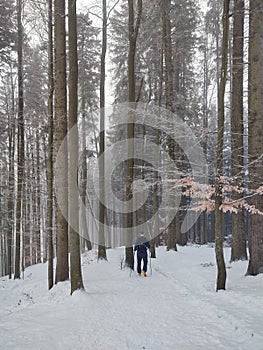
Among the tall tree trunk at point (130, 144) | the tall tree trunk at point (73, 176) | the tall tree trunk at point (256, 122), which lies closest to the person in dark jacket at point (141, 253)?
the tall tree trunk at point (130, 144)

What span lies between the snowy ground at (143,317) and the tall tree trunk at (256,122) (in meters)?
0.78

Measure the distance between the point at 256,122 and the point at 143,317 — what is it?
6.56 meters

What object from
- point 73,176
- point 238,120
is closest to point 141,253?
point 73,176

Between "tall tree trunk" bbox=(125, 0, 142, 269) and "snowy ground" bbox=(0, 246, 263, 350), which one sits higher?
"tall tree trunk" bbox=(125, 0, 142, 269)

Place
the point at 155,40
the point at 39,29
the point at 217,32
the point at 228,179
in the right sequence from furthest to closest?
the point at 217,32, the point at 155,40, the point at 39,29, the point at 228,179

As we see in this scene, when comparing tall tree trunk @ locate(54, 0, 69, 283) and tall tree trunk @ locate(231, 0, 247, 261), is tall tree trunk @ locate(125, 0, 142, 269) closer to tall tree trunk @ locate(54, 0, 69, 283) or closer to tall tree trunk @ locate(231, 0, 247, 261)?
tall tree trunk @ locate(54, 0, 69, 283)

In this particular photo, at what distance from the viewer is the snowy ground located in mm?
4895

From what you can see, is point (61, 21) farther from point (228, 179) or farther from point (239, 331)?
point (239, 331)

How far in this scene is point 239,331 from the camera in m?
5.32

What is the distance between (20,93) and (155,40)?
716 centimetres

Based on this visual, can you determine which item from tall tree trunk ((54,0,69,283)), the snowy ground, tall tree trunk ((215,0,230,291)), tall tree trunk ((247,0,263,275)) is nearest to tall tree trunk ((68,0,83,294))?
the snowy ground

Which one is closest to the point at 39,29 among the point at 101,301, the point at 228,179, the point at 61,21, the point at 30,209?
the point at 61,21

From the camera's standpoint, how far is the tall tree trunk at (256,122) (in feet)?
31.5

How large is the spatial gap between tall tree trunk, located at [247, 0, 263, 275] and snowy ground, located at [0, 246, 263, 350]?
2.57 ft
